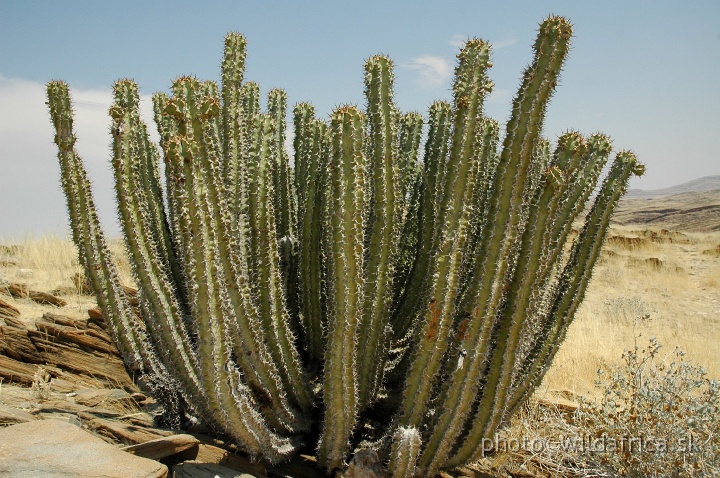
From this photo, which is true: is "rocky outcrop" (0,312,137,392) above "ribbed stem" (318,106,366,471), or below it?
below

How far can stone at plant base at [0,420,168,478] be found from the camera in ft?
9.89

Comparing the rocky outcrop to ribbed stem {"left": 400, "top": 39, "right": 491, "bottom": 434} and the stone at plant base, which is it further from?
ribbed stem {"left": 400, "top": 39, "right": 491, "bottom": 434}

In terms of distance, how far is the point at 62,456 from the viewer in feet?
10.3

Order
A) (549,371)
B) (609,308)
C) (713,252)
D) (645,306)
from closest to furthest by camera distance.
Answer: (549,371), (609,308), (645,306), (713,252)

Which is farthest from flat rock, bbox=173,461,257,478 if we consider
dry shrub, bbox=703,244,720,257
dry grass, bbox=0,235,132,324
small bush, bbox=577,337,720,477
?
dry shrub, bbox=703,244,720,257

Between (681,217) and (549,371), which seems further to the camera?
(681,217)

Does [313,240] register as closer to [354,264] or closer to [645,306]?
[354,264]

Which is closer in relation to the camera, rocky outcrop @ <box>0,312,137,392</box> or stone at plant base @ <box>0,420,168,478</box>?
stone at plant base @ <box>0,420,168,478</box>

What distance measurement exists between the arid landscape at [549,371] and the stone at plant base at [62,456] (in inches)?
17.9

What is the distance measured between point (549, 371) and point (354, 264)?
16.2 feet

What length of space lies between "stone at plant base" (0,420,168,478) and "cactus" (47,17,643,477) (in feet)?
1.78

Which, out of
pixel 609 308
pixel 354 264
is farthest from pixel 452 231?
pixel 609 308

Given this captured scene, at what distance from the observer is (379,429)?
421 cm

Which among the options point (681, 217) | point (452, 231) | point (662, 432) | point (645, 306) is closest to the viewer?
point (452, 231)
